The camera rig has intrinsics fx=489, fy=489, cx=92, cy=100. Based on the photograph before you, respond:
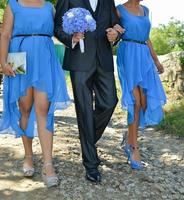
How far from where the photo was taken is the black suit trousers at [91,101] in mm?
4723

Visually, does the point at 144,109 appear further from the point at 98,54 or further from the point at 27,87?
the point at 27,87

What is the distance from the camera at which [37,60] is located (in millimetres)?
4566

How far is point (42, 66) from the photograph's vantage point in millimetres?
4602

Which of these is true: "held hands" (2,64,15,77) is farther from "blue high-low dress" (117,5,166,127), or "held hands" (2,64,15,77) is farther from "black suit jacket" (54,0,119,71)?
"blue high-low dress" (117,5,166,127)

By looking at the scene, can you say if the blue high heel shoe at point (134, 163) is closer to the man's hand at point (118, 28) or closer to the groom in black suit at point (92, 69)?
the groom in black suit at point (92, 69)

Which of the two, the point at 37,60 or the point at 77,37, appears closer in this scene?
the point at 77,37

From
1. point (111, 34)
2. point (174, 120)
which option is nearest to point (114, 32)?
point (111, 34)

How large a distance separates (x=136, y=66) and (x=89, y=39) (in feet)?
2.32

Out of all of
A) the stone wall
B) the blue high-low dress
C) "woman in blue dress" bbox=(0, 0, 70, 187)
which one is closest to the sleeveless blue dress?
"woman in blue dress" bbox=(0, 0, 70, 187)

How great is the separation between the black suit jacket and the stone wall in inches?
220

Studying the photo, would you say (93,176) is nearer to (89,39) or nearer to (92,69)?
(92,69)

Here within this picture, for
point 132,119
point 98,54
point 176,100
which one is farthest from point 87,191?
point 176,100

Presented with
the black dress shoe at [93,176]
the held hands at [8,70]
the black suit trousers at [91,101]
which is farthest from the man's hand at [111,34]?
the black dress shoe at [93,176]

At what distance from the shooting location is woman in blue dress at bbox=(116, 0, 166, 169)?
5035 mm
